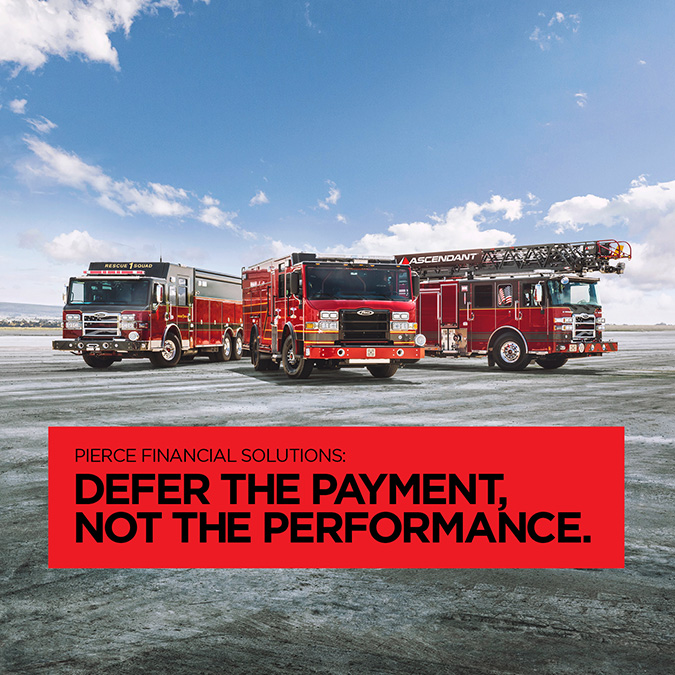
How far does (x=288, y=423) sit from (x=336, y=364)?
24.5ft

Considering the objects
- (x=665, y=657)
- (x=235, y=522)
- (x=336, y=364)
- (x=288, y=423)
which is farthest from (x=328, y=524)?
(x=336, y=364)

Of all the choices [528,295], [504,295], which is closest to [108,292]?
[504,295]

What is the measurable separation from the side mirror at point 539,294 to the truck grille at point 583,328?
3.73ft

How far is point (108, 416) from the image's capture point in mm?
10586

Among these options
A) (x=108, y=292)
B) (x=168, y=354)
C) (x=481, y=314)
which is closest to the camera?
(x=108, y=292)

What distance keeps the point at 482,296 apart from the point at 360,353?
6814 millimetres

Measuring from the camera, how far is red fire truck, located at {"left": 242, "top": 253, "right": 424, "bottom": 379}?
1667cm

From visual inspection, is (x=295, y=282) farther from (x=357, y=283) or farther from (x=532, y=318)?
(x=532, y=318)

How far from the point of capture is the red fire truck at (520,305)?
20.9m

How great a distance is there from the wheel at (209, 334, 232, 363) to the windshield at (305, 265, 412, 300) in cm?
1093

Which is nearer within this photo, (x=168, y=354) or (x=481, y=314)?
(x=481, y=314)

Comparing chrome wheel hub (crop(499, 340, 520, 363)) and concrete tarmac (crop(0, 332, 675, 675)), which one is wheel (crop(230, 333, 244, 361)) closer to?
chrome wheel hub (crop(499, 340, 520, 363))

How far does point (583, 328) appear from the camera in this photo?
69.4 feet

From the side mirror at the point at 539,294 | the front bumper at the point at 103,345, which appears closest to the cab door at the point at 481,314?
the side mirror at the point at 539,294
